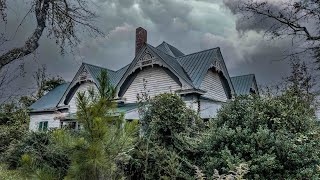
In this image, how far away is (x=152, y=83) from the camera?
19.2 m

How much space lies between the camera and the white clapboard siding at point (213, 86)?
19172 millimetres

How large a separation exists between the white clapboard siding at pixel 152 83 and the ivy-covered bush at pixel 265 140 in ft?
35.5

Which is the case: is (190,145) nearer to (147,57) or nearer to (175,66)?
(175,66)

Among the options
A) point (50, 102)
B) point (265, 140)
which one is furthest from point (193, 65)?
point (50, 102)

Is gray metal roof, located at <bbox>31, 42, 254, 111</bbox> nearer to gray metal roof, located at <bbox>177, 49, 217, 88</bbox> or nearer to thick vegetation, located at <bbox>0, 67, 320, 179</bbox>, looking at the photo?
gray metal roof, located at <bbox>177, 49, 217, 88</bbox>

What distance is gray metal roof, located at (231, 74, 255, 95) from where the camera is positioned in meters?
22.5

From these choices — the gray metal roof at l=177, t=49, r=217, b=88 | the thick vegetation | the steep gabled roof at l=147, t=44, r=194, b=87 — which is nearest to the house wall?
the steep gabled roof at l=147, t=44, r=194, b=87

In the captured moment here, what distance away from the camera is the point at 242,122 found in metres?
7.02

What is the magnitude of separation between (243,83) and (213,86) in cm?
435

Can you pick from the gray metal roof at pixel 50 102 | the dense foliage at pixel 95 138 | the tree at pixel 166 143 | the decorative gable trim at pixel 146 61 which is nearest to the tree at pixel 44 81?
the gray metal roof at pixel 50 102

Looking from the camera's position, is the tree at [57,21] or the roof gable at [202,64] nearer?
the tree at [57,21]

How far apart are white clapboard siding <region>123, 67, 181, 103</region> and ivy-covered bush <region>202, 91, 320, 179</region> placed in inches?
425

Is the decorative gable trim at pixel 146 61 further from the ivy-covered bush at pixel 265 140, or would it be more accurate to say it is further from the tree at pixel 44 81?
the tree at pixel 44 81

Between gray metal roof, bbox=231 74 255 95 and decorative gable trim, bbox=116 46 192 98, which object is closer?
decorative gable trim, bbox=116 46 192 98
